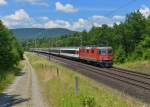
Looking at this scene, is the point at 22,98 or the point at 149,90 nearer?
the point at 22,98

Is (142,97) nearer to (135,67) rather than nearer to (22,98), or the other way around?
(22,98)

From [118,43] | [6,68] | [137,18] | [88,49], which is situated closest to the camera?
[6,68]

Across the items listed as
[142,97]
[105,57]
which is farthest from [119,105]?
[105,57]

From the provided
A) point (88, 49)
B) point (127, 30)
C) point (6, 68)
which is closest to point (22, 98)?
point (6, 68)

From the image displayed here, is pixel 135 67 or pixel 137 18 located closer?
pixel 135 67

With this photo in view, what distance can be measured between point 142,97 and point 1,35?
114ft

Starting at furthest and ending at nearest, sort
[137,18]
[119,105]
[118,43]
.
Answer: [118,43], [137,18], [119,105]

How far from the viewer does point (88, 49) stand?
68.8 m

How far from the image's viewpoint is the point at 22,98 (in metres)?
25.5

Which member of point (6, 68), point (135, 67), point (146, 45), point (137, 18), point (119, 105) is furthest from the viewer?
point (137, 18)

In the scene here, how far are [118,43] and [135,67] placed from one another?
154ft

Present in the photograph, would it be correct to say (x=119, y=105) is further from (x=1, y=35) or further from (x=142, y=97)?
(x=1, y=35)

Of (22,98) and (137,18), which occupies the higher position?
(137,18)

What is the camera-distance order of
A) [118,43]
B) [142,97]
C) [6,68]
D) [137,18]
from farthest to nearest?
[118,43]
[137,18]
[6,68]
[142,97]
